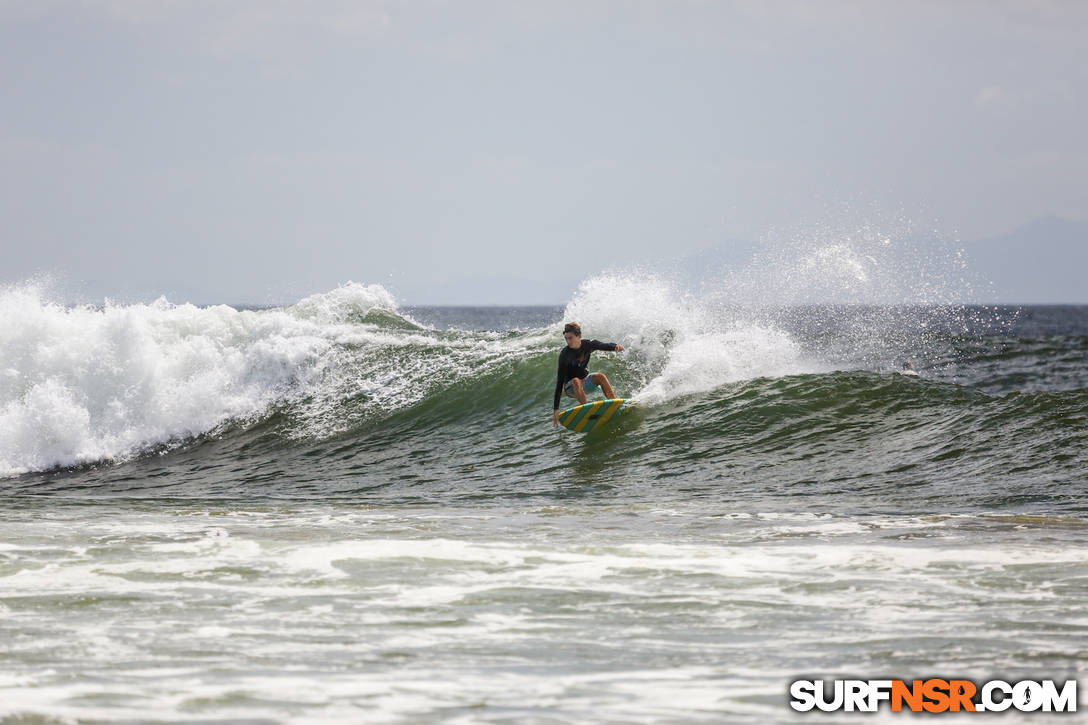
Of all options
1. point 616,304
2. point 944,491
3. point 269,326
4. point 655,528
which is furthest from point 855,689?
point 269,326

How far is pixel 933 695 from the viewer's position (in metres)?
5.08

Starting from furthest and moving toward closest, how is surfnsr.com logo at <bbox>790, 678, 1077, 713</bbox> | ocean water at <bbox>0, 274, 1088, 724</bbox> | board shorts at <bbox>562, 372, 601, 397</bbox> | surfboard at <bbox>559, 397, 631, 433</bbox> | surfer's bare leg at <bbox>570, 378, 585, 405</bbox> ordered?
board shorts at <bbox>562, 372, 601, 397</bbox>
surfer's bare leg at <bbox>570, 378, 585, 405</bbox>
surfboard at <bbox>559, 397, 631, 433</bbox>
ocean water at <bbox>0, 274, 1088, 724</bbox>
surfnsr.com logo at <bbox>790, 678, 1077, 713</bbox>

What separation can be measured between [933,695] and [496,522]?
5.78 metres

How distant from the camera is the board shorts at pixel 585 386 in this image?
52.0 ft

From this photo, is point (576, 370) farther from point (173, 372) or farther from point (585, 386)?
point (173, 372)

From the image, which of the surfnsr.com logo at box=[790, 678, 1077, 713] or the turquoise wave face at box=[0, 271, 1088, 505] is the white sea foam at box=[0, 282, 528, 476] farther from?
the surfnsr.com logo at box=[790, 678, 1077, 713]

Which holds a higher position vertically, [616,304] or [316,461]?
[616,304]

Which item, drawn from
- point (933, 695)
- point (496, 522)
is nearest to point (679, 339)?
point (496, 522)

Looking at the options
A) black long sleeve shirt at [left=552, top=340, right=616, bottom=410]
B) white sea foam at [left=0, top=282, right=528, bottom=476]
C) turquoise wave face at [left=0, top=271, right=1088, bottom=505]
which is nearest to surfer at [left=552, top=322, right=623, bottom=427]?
black long sleeve shirt at [left=552, top=340, right=616, bottom=410]

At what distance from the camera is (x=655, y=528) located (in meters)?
9.76

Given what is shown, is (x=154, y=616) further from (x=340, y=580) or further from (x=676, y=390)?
(x=676, y=390)

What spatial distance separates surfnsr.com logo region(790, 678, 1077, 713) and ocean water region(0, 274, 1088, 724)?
14 centimetres

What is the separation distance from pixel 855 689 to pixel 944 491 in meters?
6.83

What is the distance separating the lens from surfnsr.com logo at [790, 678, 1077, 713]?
16.2ft
